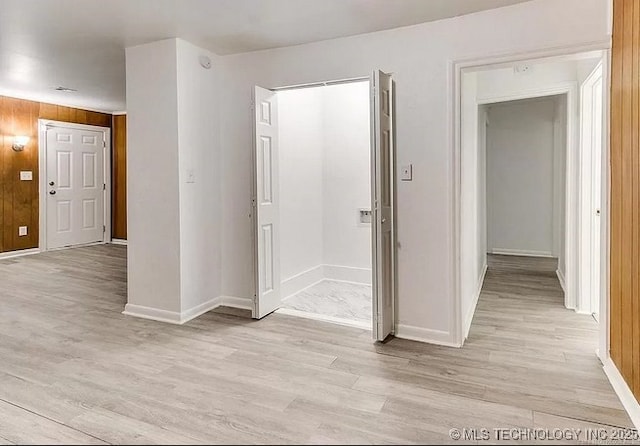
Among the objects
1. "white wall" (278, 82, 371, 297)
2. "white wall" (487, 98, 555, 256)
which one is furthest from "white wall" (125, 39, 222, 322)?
"white wall" (487, 98, 555, 256)

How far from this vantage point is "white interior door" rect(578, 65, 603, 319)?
3.58 m

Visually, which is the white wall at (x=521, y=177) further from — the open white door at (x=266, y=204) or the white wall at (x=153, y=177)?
the white wall at (x=153, y=177)

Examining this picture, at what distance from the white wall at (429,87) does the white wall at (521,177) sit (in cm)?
415

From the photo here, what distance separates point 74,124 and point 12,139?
1.00 m

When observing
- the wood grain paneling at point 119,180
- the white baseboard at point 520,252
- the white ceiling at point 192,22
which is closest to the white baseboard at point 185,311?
the white ceiling at point 192,22

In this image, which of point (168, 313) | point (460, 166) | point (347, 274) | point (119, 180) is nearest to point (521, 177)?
point (347, 274)

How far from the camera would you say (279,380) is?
2.50 metres

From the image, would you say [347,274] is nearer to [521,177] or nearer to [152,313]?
[152,313]

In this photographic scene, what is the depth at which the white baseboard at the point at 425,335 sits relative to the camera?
10.0 ft

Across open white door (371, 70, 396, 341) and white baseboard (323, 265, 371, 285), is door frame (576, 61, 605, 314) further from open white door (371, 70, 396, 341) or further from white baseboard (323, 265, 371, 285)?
white baseboard (323, 265, 371, 285)

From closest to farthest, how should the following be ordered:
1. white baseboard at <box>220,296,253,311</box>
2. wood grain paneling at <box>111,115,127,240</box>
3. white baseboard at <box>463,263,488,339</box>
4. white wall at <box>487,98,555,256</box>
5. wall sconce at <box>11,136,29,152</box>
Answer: white baseboard at <box>463,263,488,339</box> → white baseboard at <box>220,296,253,311</box> → wall sconce at <box>11,136,29,152</box> → white wall at <box>487,98,555,256</box> → wood grain paneling at <box>111,115,127,240</box>

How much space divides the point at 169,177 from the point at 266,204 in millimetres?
821

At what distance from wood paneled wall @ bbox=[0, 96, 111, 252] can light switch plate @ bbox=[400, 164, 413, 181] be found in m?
5.94

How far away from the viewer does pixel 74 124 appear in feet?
23.4
